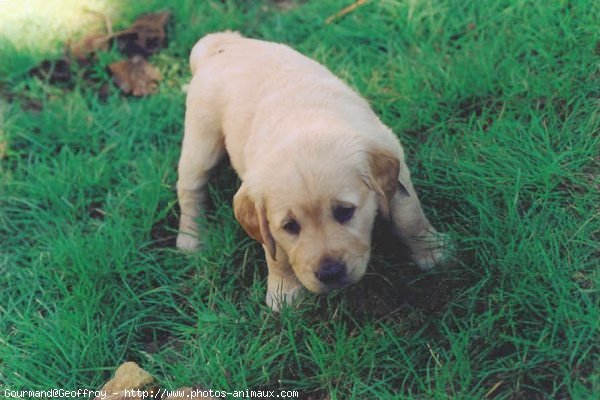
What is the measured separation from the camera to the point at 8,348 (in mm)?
3389

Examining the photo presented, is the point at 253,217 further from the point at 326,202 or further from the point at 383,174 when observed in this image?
the point at 383,174

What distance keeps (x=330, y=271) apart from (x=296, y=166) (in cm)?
41

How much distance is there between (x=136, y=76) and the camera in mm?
4867

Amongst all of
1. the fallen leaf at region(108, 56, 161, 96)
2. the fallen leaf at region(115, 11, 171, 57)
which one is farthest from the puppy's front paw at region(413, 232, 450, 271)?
the fallen leaf at region(115, 11, 171, 57)

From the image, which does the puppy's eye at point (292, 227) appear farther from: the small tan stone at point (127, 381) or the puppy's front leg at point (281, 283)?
the small tan stone at point (127, 381)

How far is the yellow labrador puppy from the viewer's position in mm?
2816

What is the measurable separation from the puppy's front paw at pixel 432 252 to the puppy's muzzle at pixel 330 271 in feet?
1.97

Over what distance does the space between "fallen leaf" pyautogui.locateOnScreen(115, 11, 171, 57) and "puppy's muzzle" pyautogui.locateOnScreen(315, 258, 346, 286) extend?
2753mm

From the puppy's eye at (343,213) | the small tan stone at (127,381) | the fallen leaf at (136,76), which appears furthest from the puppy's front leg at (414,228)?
the fallen leaf at (136,76)

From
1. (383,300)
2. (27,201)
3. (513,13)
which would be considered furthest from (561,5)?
(27,201)

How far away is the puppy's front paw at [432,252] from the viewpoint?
3230 millimetres

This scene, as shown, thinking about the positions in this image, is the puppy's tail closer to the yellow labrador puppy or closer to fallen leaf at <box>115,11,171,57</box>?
the yellow labrador puppy

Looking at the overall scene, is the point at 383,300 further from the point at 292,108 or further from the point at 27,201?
the point at 27,201

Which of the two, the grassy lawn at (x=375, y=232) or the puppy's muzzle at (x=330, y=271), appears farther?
the grassy lawn at (x=375, y=232)
